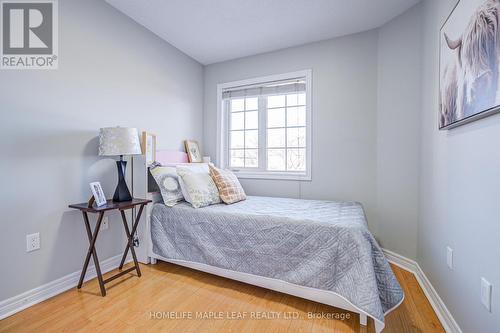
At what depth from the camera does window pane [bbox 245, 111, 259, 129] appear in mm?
3207

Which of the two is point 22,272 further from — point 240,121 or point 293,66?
point 293,66

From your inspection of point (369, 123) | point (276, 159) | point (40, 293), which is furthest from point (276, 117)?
point (40, 293)

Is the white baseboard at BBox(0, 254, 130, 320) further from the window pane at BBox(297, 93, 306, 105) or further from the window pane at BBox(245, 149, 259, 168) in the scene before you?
the window pane at BBox(297, 93, 306, 105)

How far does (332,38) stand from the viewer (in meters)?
2.67

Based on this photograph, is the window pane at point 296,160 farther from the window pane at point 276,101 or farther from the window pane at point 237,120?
the window pane at point 237,120

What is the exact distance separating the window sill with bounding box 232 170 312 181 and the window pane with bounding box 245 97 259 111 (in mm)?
919

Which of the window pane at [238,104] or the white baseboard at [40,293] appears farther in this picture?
the window pane at [238,104]

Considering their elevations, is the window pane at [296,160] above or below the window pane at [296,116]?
below

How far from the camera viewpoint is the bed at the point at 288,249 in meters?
1.44

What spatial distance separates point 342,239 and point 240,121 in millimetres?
2262

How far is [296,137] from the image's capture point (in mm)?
2955

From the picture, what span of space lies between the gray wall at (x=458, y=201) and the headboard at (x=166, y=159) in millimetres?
2450

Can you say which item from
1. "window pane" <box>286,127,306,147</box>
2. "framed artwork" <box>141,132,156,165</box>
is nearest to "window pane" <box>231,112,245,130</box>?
"window pane" <box>286,127,306,147</box>

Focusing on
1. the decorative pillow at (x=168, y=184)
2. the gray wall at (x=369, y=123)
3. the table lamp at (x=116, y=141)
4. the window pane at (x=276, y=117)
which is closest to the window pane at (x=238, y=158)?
the gray wall at (x=369, y=123)
